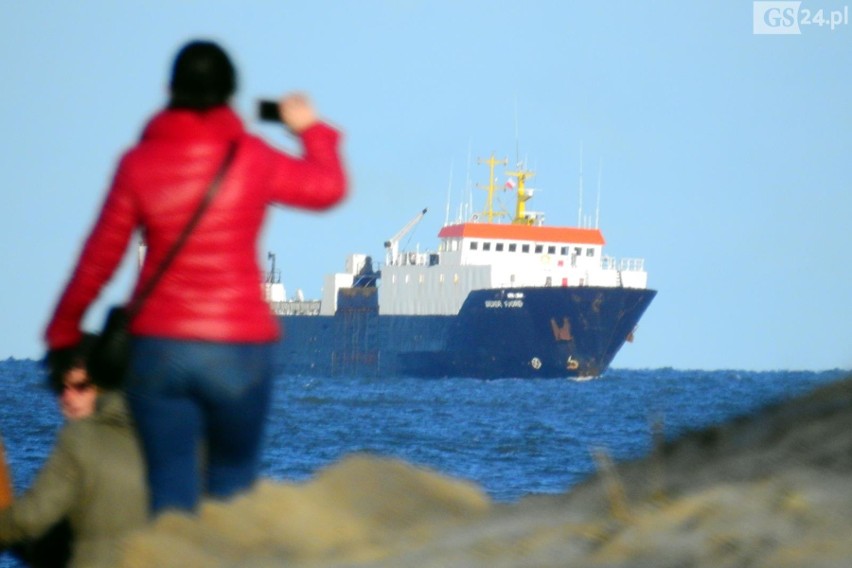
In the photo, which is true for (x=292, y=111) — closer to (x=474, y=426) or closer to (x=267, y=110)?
(x=267, y=110)

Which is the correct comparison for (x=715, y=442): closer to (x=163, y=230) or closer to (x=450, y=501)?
(x=450, y=501)

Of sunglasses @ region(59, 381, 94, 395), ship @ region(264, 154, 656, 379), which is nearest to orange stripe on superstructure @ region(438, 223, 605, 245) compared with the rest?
ship @ region(264, 154, 656, 379)

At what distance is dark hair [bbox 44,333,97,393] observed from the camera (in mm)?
2613

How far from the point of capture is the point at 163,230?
2.48 metres

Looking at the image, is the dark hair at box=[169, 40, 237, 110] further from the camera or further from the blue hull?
the blue hull

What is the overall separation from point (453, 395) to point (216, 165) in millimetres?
42228

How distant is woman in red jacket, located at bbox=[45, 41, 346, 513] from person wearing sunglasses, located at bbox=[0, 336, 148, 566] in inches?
7.9

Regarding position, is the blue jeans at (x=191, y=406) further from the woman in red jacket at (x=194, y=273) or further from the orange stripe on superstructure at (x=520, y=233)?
the orange stripe on superstructure at (x=520, y=233)

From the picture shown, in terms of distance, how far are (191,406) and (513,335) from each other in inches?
1681

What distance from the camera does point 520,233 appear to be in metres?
47.6

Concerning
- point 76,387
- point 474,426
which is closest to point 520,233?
point 474,426

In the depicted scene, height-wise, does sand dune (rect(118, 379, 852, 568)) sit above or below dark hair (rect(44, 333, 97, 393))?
below

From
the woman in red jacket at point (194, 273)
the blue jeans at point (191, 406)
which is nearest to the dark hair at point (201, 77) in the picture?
the woman in red jacket at point (194, 273)

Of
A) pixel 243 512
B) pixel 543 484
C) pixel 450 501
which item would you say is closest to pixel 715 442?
pixel 450 501
